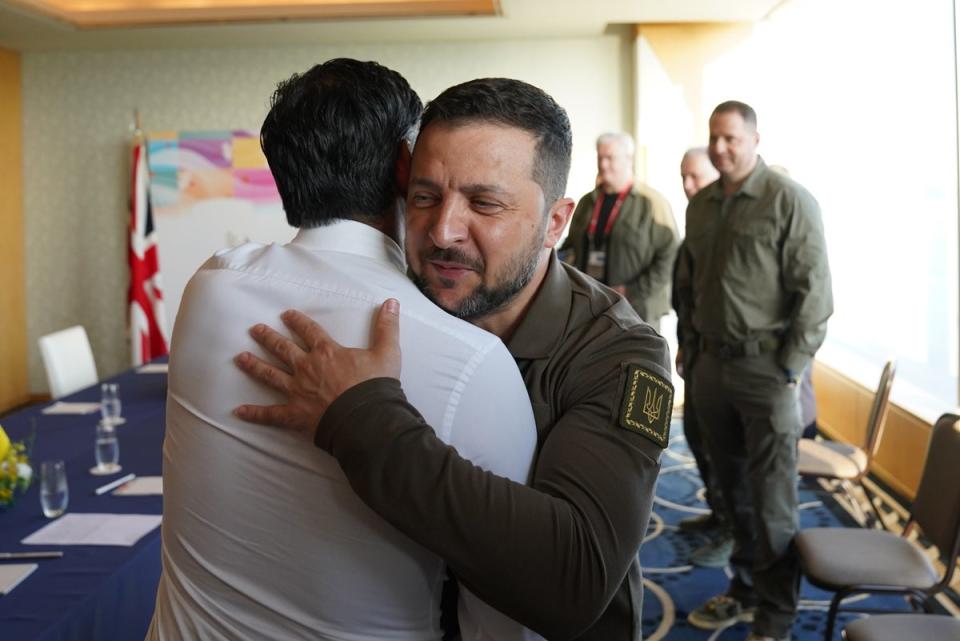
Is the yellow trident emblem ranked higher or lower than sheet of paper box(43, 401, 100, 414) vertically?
higher

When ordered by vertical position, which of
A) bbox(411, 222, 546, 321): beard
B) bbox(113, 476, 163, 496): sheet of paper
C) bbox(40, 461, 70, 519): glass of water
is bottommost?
bbox(113, 476, 163, 496): sheet of paper

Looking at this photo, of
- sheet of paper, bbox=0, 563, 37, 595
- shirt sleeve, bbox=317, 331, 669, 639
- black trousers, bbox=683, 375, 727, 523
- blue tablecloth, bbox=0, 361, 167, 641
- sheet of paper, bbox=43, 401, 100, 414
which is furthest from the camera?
black trousers, bbox=683, 375, 727, 523

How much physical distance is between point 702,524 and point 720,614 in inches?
42.8

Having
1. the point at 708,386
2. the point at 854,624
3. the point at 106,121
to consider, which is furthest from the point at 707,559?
the point at 106,121

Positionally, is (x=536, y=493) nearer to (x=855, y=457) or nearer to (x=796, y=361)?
(x=796, y=361)

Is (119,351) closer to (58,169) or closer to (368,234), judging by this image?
(58,169)

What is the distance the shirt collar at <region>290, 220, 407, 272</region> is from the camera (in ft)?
3.69

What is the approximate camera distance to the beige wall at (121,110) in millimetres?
7473

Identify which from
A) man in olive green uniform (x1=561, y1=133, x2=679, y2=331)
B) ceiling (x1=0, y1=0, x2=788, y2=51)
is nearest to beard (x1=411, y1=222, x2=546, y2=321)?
man in olive green uniform (x1=561, y1=133, x2=679, y2=331)

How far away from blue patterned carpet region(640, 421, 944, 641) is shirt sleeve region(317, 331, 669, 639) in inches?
99.9

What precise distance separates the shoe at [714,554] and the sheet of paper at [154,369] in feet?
9.83

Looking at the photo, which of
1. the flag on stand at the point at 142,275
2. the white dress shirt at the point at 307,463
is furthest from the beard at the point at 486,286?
the flag on stand at the point at 142,275

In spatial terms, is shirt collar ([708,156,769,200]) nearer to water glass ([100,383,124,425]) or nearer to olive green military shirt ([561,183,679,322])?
olive green military shirt ([561,183,679,322])

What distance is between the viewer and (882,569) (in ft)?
8.64
